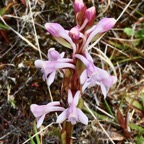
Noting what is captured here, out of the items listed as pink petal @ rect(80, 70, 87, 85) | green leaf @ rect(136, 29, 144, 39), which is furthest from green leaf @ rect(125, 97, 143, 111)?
pink petal @ rect(80, 70, 87, 85)

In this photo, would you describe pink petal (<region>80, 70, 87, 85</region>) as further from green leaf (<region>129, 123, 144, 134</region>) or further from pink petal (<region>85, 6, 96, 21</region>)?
green leaf (<region>129, 123, 144, 134</region>)

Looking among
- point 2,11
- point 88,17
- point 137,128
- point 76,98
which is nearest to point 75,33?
point 88,17

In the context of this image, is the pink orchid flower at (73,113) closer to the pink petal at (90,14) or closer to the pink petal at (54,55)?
the pink petal at (54,55)

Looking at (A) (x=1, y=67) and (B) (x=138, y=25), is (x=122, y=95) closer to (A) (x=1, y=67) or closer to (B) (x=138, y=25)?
(B) (x=138, y=25)

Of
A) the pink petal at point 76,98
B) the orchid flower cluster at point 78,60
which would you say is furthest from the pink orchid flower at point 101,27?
the pink petal at point 76,98

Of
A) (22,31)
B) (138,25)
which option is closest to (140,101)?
(138,25)

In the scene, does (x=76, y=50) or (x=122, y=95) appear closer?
(x=76, y=50)

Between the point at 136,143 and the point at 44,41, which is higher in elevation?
the point at 44,41
